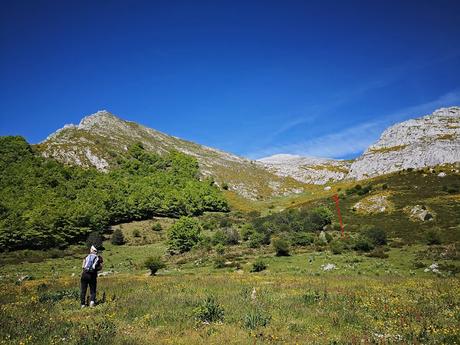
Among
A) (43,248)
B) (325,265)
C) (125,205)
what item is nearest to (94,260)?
(325,265)

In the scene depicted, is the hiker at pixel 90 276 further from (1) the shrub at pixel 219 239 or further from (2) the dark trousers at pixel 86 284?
(1) the shrub at pixel 219 239

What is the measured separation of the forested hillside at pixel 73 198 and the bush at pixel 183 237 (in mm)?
22264

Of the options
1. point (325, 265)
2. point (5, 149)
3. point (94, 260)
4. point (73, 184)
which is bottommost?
point (325, 265)

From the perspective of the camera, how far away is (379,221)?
59406 millimetres

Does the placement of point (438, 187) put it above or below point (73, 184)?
below

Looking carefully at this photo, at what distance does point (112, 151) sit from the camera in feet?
450

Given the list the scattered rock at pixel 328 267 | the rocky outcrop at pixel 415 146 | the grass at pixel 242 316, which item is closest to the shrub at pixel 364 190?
the rocky outcrop at pixel 415 146

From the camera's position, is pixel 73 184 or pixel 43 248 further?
pixel 73 184

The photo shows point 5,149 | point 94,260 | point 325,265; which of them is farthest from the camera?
point 5,149

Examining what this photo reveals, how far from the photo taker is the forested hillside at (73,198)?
205 feet

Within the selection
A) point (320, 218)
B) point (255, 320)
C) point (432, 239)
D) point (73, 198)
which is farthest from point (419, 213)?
point (73, 198)

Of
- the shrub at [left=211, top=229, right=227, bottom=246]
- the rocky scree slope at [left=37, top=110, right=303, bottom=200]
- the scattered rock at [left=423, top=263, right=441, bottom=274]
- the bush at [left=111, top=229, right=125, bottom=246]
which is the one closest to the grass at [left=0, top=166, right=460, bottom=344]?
the scattered rock at [left=423, top=263, right=441, bottom=274]

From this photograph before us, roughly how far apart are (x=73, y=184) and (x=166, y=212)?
27.4 m

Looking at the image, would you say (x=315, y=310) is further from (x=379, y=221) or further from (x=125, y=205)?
(x=125, y=205)
